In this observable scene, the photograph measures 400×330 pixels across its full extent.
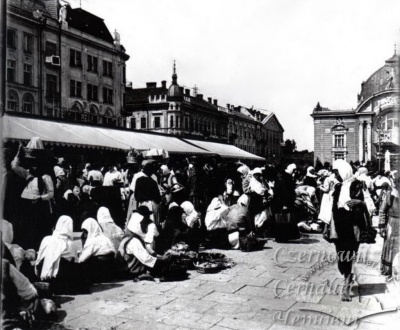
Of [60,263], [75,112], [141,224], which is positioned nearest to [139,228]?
[141,224]

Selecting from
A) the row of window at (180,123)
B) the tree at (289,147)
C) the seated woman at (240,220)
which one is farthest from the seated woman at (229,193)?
the tree at (289,147)

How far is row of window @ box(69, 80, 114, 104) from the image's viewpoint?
777 inches

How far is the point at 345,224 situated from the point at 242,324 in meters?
1.73

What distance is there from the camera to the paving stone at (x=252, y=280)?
538cm

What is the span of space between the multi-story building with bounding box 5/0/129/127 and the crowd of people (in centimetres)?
933

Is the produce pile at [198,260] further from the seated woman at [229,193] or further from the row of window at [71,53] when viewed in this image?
the row of window at [71,53]

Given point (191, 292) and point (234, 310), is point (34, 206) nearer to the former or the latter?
point (191, 292)

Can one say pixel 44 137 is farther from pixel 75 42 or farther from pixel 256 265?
pixel 75 42

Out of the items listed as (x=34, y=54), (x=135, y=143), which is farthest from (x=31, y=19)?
(x=135, y=143)

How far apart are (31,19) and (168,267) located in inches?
591

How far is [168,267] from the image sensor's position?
18.0ft

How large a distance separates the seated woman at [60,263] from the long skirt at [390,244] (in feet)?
13.2

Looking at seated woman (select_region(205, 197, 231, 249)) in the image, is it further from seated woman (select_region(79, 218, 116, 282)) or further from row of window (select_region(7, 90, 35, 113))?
row of window (select_region(7, 90, 35, 113))

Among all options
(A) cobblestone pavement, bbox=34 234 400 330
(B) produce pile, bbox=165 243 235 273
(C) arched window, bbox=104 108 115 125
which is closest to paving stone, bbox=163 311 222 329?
(A) cobblestone pavement, bbox=34 234 400 330
